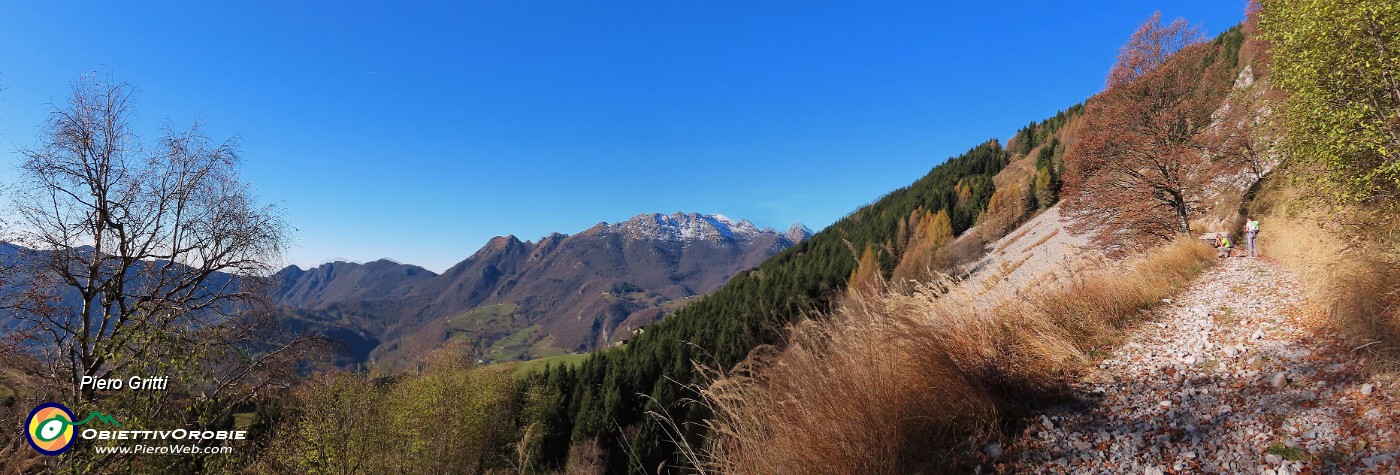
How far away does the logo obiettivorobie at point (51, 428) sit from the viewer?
7.01 m

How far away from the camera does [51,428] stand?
7.25 m

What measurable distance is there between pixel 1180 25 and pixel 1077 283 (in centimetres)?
1505

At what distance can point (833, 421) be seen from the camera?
3303 millimetres

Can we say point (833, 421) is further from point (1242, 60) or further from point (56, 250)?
point (1242, 60)

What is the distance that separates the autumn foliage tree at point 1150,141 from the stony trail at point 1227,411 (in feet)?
40.1

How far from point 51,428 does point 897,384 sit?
12033 mm

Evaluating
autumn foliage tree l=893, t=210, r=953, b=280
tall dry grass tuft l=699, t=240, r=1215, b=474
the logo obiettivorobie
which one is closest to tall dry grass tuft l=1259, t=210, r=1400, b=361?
tall dry grass tuft l=699, t=240, r=1215, b=474

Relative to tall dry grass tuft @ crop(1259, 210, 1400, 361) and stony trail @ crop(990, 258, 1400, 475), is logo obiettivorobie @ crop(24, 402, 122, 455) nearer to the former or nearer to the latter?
stony trail @ crop(990, 258, 1400, 475)

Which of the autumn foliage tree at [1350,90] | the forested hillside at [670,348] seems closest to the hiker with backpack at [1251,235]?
the autumn foliage tree at [1350,90]

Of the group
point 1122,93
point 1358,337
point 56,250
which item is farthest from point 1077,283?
point 56,250

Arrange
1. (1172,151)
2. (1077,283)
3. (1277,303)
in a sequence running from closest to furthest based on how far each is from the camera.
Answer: (1277,303), (1077,283), (1172,151)

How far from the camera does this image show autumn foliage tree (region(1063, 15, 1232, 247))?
14445 millimetres

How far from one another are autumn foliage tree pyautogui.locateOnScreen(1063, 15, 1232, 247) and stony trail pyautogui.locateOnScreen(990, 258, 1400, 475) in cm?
1221

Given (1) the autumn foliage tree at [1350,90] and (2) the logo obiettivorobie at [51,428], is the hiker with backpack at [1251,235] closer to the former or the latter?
(1) the autumn foliage tree at [1350,90]
